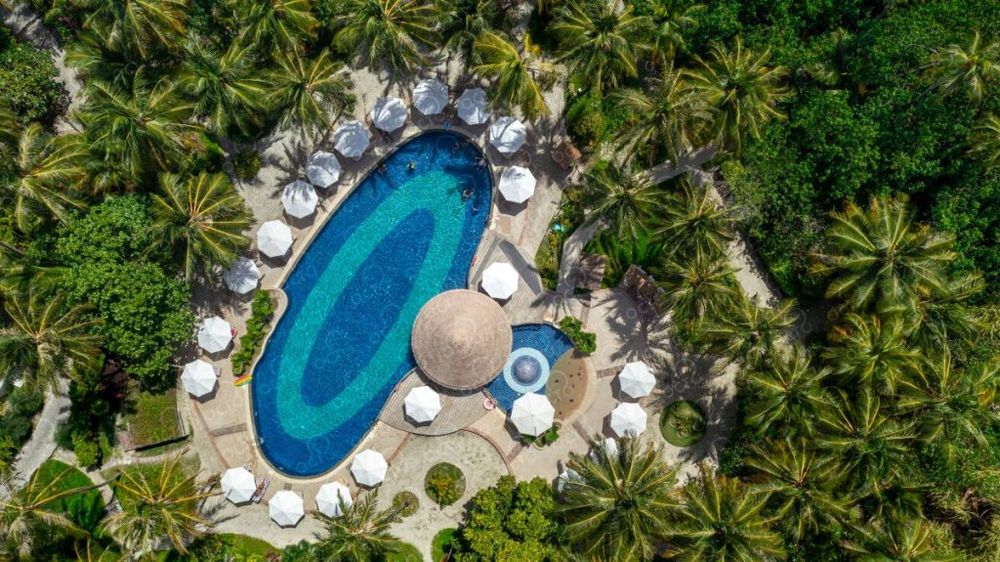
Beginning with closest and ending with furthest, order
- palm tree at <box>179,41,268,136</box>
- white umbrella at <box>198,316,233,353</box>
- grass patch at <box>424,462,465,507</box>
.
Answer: palm tree at <box>179,41,268,136</box>, white umbrella at <box>198,316,233,353</box>, grass patch at <box>424,462,465,507</box>

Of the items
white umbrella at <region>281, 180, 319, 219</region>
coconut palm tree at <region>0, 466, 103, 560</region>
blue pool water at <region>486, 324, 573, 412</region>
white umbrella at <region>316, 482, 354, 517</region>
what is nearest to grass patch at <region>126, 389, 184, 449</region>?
coconut palm tree at <region>0, 466, 103, 560</region>

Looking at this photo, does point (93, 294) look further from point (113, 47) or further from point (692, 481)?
point (692, 481)

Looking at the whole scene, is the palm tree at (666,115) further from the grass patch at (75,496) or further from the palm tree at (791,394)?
the grass patch at (75,496)

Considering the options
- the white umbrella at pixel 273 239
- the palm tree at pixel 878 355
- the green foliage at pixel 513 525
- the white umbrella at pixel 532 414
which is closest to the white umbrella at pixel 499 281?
the white umbrella at pixel 532 414

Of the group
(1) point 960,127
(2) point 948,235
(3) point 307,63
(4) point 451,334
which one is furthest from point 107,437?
(1) point 960,127

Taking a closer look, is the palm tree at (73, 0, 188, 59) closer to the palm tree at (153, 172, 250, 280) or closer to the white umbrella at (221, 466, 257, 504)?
the palm tree at (153, 172, 250, 280)

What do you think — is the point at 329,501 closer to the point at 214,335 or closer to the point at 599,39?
the point at 214,335

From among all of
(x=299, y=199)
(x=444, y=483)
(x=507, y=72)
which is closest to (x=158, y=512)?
(x=444, y=483)
